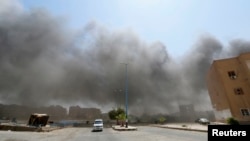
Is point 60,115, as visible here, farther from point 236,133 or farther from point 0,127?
point 236,133

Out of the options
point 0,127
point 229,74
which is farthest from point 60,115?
point 229,74

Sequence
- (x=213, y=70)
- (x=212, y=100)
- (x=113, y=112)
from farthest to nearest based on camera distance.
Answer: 1. (x=113, y=112)
2. (x=212, y=100)
3. (x=213, y=70)

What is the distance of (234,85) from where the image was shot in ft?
130

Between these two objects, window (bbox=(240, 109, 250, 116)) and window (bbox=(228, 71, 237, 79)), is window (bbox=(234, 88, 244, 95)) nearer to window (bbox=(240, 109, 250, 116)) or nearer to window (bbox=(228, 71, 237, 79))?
window (bbox=(228, 71, 237, 79))

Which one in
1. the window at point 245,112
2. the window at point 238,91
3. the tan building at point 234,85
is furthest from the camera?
the window at point 238,91

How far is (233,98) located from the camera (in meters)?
39.1

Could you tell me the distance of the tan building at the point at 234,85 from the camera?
38.3 metres

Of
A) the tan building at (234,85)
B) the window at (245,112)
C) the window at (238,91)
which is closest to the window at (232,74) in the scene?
the tan building at (234,85)

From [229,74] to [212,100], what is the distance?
1114 cm

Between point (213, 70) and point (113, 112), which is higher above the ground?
point (213, 70)

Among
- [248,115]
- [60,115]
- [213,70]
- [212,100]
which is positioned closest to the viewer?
[248,115]

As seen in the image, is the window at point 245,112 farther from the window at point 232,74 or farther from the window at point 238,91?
the window at point 232,74

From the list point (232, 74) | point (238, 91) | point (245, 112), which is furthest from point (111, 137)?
point (232, 74)

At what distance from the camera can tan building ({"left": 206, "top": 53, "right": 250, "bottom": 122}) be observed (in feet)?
126
